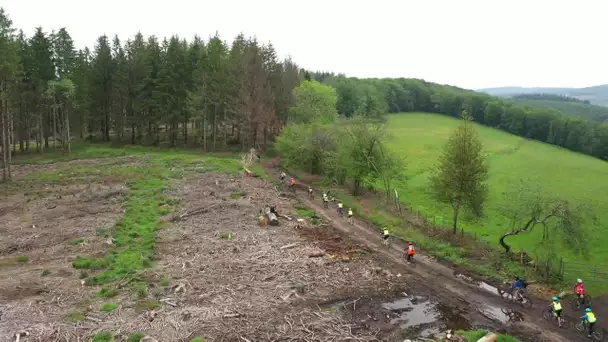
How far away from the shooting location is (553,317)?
2073 cm

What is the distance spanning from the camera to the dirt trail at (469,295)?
19.6 meters

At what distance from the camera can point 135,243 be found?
2738 cm

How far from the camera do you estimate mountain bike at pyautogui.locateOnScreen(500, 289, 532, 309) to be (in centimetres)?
2220

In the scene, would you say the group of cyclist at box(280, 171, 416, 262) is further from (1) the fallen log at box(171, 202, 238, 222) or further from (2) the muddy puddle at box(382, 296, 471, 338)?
(1) the fallen log at box(171, 202, 238, 222)

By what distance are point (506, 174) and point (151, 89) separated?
2421 inches

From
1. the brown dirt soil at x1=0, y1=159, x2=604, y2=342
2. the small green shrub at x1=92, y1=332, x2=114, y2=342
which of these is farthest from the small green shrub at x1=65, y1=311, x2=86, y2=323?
the small green shrub at x1=92, y1=332, x2=114, y2=342

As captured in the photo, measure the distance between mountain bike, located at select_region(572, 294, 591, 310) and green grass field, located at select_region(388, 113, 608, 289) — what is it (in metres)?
3.66

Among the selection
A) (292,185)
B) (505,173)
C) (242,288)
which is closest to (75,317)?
(242,288)

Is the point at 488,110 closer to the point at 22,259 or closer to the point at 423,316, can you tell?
the point at 423,316

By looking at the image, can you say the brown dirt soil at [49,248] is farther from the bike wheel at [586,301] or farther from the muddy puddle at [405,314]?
the bike wheel at [586,301]

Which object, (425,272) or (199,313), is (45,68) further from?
(425,272)

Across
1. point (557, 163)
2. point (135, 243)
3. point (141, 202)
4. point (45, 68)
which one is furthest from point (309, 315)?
point (557, 163)

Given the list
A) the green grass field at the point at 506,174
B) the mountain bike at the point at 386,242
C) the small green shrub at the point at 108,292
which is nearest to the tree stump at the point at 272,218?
the mountain bike at the point at 386,242

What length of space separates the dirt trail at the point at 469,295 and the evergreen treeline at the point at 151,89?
36874mm
